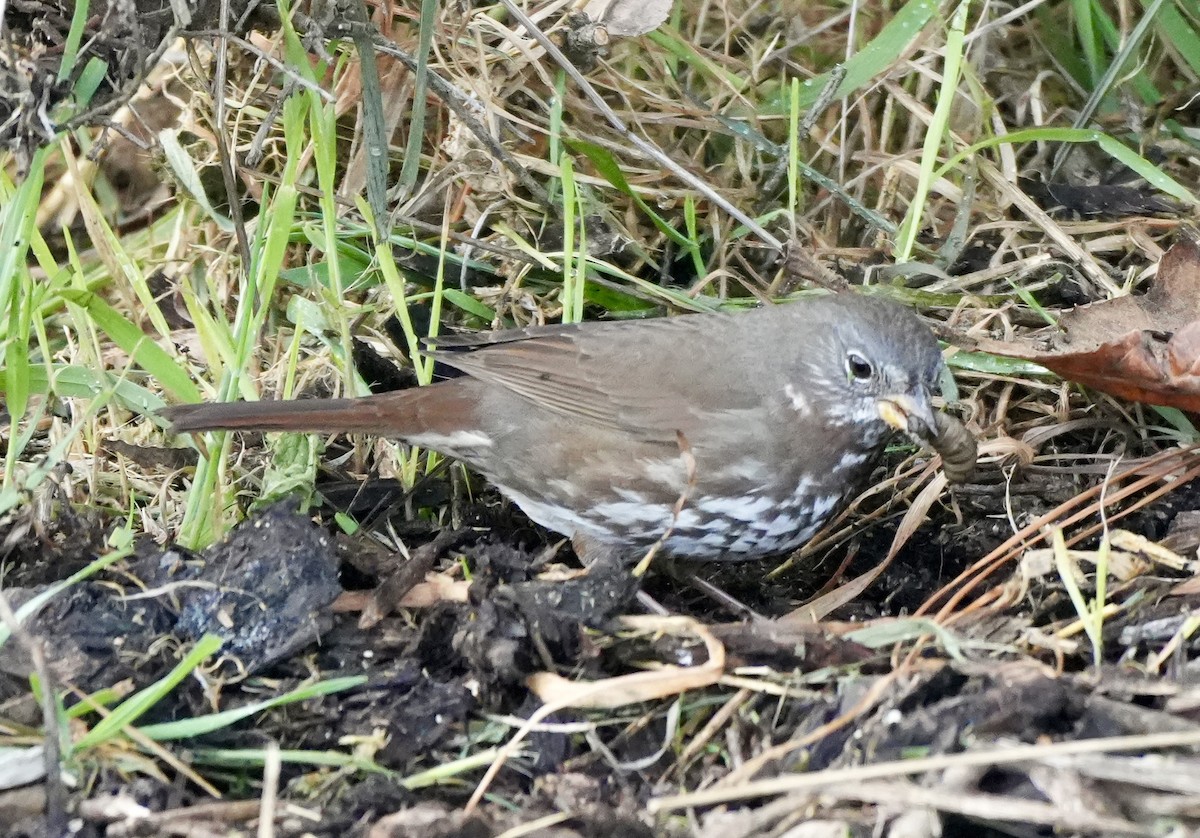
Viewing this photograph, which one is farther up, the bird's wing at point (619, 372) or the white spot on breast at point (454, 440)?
the bird's wing at point (619, 372)

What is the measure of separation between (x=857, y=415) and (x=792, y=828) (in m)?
1.33

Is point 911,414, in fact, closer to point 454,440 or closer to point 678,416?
point 678,416

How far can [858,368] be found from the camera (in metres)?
2.94

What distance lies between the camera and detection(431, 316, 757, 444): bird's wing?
9.87ft

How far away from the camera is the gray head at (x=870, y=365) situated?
281 centimetres

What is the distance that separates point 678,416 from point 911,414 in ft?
1.81

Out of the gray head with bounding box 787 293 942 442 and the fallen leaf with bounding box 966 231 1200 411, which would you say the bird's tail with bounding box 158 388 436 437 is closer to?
the gray head with bounding box 787 293 942 442

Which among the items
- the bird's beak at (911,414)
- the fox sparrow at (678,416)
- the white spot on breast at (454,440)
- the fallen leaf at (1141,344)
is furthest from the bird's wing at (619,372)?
the fallen leaf at (1141,344)

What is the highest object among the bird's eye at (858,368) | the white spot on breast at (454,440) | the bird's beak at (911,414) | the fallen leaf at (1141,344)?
the fallen leaf at (1141,344)

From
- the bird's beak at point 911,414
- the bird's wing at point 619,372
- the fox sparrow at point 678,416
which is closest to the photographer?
the bird's beak at point 911,414

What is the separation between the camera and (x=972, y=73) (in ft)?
11.6

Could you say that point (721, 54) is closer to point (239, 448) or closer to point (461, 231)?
point (461, 231)

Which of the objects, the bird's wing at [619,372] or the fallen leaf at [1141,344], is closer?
the fallen leaf at [1141,344]

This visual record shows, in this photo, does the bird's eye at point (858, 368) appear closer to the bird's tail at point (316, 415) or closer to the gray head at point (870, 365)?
the gray head at point (870, 365)
